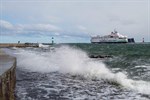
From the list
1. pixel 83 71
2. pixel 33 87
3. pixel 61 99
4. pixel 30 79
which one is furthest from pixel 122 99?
pixel 83 71

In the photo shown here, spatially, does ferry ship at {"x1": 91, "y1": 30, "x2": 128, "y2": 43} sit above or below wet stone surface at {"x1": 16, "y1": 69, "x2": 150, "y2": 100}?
above

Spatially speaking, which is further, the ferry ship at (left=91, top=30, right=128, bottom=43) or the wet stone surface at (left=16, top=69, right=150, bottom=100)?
the ferry ship at (left=91, top=30, right=128, bottom=43)

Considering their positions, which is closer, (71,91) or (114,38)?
(71,91)

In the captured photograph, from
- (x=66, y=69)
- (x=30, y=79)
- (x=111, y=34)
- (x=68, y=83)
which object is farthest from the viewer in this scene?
(x=111, y=34)

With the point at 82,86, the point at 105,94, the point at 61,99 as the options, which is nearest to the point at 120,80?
the point at 82,86

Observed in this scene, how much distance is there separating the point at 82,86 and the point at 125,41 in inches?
4920

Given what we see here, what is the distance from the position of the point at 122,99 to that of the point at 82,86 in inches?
140

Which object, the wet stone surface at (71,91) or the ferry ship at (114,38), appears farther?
the ferry ship at (114,38)

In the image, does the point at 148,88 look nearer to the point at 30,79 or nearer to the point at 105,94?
the point at 105,94

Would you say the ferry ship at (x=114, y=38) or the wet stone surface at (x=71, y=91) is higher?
the ferry ship at (x=114, y=38)

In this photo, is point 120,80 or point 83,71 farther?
point 83,71

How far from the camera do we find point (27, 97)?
12.9 m

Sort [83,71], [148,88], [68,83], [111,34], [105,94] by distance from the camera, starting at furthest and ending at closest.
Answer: [111,34] < [83,71] < [68,83] < [148,88] < [105,94]

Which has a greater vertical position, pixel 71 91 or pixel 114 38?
pixel 114 38
